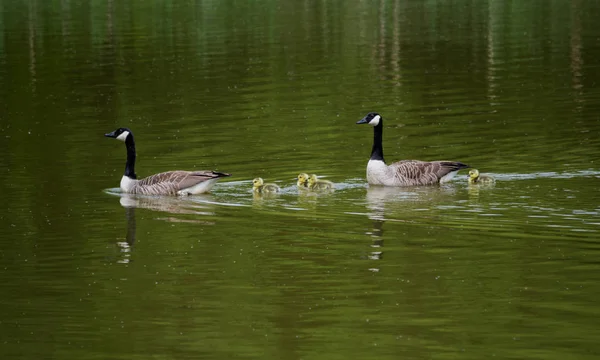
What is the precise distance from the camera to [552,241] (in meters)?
17.0

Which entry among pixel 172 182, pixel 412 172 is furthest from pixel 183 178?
pixel 412 172

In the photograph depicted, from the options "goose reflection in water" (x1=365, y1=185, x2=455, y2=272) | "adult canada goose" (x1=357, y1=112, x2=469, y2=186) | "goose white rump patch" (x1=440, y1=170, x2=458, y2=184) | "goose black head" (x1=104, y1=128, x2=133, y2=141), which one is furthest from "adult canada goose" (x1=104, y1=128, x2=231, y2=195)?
"goose white rump patch" (x1=440, y1=170, x2=458, y2=184)

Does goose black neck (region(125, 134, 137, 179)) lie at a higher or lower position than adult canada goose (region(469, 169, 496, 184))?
higher

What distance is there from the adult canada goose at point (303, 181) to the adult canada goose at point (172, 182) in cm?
132

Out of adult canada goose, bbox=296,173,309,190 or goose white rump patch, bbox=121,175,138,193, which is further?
goose white rump patch, bbox=121,175,138,193

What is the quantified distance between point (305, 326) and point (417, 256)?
11.3 ft

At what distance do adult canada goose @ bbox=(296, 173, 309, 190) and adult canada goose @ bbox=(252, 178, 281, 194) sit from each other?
0.46m

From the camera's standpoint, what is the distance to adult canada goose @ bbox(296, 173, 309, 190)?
21.7 meters

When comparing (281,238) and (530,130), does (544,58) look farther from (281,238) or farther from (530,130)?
(281,238)

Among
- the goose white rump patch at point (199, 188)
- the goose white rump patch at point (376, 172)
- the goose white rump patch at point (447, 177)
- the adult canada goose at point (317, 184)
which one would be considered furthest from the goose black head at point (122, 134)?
the goose white rump patch at point (447, 177)

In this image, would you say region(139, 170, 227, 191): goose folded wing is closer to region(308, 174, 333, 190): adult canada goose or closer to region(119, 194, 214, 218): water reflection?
region(119, 194, 214, 218): water reflection

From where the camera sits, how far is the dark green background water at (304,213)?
1320cm

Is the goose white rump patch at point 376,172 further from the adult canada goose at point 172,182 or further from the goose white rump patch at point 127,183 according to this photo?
the goose white rump patch at point 127,183

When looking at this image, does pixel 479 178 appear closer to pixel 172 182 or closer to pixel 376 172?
pixel 376 172
